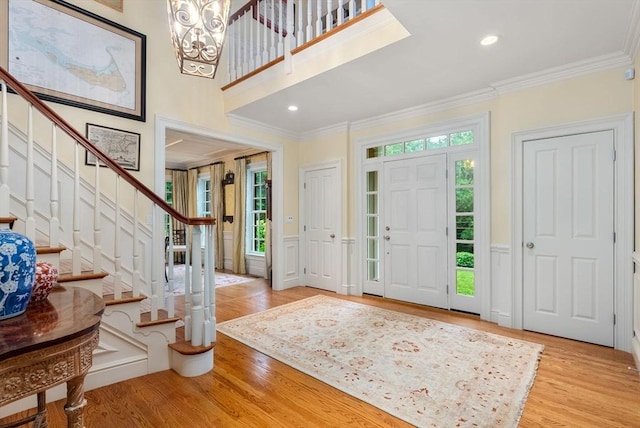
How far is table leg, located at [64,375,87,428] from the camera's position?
104 cm

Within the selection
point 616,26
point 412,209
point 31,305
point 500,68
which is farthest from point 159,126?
point 616,26

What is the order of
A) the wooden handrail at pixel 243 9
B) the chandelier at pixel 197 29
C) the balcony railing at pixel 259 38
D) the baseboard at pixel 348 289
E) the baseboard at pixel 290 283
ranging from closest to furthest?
the chandelier at pixel 197 29 → the balcony railing at pixel 259 38 → the wooden handrail at pixel 243 9 → the baseboard at pixel 348 289 → the baseboard at pixel 290 283

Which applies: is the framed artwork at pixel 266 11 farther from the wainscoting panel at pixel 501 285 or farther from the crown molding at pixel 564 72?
the wainscoting panel at pixel 501 285

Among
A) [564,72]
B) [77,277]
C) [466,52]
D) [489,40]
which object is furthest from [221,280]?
[564,72]

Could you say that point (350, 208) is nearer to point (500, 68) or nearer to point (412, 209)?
point (412, 209)

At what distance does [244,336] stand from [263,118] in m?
3.00

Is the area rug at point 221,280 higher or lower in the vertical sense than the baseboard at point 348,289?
lower

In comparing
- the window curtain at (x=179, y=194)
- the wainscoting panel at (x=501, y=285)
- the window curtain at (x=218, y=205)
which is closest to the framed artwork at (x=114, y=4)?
the window curtain at (x=218, y=205)

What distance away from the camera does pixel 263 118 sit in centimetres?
450

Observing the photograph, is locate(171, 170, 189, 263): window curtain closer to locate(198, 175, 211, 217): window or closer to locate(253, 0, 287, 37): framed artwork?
locate(198, 175, 211, 217): window

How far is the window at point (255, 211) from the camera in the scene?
659cm

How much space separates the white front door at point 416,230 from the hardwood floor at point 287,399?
4.92 ft

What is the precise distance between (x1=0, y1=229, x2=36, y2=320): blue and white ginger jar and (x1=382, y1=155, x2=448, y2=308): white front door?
150 inches

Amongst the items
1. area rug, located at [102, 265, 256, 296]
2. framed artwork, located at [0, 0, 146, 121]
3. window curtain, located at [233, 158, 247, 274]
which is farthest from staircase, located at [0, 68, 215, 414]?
window curtain, located at [233, 158, 247, 274]
